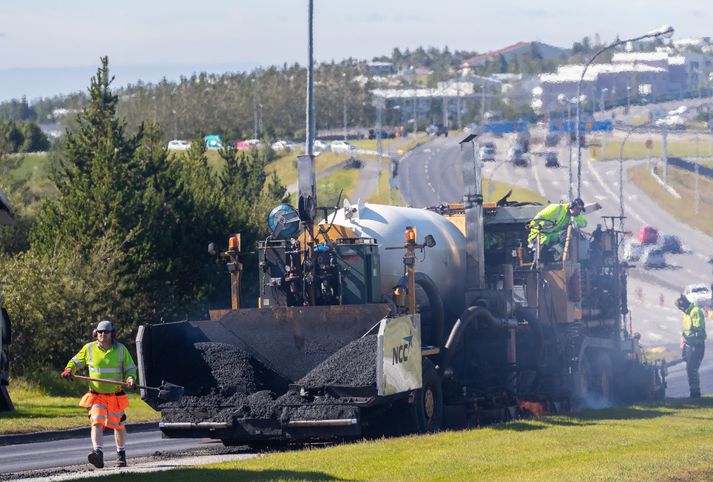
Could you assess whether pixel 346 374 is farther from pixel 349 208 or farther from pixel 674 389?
pixel 674 389

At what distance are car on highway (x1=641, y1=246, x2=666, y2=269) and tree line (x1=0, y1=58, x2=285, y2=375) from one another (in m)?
44.0

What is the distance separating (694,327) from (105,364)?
15581mm

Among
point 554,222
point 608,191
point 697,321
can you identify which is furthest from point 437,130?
point 554,222

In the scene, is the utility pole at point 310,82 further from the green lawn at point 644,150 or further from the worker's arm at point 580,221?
the green lawn at point 644,150

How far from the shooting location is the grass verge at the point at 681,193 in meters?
96.2

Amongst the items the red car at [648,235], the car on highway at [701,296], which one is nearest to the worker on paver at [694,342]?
the car on highway at [701,296]

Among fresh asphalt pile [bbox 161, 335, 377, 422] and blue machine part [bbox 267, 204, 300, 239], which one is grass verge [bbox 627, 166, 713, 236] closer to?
blue machine part [bbox 267, 204, 300, 239]

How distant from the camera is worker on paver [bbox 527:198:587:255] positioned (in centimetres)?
2281

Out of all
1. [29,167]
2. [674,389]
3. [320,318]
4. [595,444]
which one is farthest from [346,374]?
[29,167]

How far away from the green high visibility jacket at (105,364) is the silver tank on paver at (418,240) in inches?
188

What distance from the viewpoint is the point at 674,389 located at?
35.4m

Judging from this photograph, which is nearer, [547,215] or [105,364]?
[105,364]

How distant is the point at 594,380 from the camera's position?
24797 mm

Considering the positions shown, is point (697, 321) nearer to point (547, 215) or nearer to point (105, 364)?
point (547, 215)
